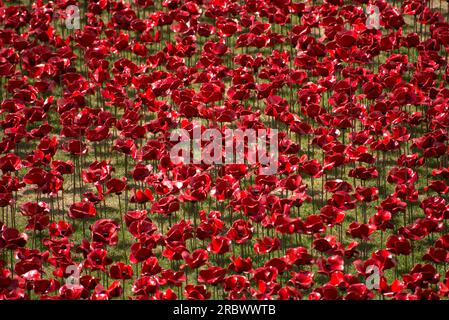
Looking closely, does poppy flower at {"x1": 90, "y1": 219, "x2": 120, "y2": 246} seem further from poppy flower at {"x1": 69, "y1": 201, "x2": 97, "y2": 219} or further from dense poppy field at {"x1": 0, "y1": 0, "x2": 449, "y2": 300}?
poppy flower at {"x1": 69, "y1": 201, "x2": 97, "y2": 219}

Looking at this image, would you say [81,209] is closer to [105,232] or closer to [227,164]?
[105,232]

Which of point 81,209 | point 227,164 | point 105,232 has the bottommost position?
point 105,232

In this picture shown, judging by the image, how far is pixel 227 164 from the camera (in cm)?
869

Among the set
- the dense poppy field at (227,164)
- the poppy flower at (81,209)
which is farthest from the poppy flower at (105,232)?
the poppy flower at (81,209)

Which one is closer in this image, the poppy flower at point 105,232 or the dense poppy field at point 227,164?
the dense poppy field at point 227,164

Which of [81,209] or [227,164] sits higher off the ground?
[227,164]

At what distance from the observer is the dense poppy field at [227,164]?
778 cm

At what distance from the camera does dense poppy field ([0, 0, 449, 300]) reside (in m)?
7.78

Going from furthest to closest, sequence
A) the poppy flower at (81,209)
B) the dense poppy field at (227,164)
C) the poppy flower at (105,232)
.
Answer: the poppy flower at (81,209)
the poppy flower at (105,232)
the dense poppy field at (227,164)

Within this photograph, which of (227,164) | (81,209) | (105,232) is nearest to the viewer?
(105,232)

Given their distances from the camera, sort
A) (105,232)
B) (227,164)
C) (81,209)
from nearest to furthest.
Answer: (105,232), (81,209), (227,164)

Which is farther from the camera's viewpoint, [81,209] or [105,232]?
[81,209]

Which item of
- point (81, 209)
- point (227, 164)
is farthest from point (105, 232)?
point (227, 164)

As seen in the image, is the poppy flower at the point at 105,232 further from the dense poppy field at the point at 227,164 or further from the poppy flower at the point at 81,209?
the poppy flower at the point at 81,209
